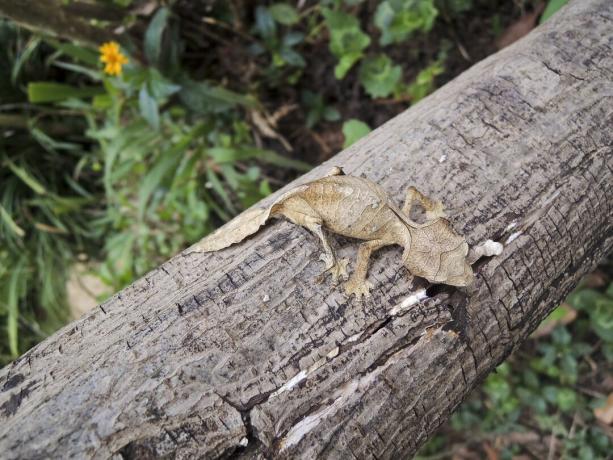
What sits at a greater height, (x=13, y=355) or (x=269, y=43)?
(x=269, y=43)

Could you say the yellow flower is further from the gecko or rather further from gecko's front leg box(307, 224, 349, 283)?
gecko's front leg box(307, 224, 349, 283)

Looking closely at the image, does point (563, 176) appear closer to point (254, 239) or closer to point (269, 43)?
point (254, 239)

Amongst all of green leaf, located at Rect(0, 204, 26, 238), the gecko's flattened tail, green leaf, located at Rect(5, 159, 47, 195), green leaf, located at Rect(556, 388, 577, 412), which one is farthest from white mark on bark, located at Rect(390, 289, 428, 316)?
green leaf, located at Rect(0, 204, 26, 238)

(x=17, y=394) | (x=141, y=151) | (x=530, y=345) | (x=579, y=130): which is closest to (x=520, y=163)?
(x=579, y=130)

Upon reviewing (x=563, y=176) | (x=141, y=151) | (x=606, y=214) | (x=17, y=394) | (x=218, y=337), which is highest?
(x=141, y=151)

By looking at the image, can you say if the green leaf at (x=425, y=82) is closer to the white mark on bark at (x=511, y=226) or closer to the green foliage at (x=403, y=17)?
the green foliage at (x=403, y=17)

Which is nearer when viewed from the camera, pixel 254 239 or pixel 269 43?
pixel 254 239
